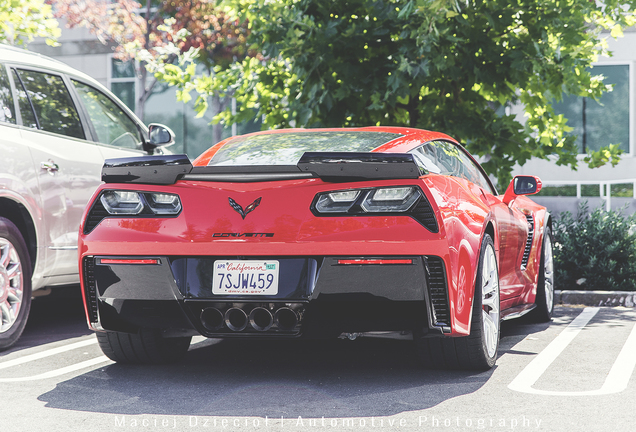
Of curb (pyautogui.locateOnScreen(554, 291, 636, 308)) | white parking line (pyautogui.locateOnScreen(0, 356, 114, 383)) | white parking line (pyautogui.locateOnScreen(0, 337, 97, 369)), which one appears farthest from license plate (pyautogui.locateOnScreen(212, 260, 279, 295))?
curb (pyautogui.locateOnScreen(554, 291, 636, 308))

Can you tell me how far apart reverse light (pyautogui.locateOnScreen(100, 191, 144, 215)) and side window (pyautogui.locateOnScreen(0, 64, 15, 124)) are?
5.63ft

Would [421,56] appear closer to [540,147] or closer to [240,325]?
[540,147]

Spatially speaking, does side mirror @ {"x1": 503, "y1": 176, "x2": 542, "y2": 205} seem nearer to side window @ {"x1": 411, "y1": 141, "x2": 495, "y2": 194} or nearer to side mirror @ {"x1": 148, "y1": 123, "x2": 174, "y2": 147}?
side window @ {"x1": 411, "y1": 141, "x2": 495, "y2": 194}

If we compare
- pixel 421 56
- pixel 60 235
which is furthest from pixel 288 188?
pixel 421 56

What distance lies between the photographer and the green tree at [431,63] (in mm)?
8047

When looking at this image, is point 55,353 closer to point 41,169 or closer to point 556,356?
point 41,169

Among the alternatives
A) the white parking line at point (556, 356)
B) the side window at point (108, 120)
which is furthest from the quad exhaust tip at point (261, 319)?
the side window at point (108, 120)

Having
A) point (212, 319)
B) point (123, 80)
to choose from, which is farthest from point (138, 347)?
point (123, 80)

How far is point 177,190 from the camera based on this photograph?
4.06 metres

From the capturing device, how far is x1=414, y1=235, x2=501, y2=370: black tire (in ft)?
14.0

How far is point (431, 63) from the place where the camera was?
313 inches

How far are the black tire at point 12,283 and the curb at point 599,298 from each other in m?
4.94

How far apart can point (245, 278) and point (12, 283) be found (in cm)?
230

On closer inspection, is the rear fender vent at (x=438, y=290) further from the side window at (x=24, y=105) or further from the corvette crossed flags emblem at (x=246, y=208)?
the side window at (x=24, y=105)
